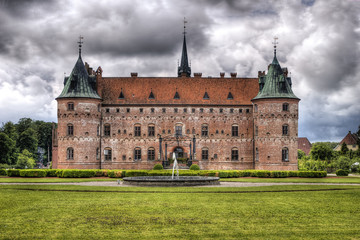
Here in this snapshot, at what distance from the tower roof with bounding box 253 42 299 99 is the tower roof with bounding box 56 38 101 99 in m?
24.1

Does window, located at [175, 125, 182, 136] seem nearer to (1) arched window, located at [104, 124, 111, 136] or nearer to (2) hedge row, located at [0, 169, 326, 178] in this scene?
(1) arched window, located at [104, 124, 111, 136]

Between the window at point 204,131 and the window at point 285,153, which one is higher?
the window at point 204,131

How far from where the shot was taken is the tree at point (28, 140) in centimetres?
9224

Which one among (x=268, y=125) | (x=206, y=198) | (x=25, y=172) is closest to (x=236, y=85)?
(x=268, y=125)

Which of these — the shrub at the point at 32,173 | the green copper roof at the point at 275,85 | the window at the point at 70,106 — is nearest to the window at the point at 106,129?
the window at the point at 70,106

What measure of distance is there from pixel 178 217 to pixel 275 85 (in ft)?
151

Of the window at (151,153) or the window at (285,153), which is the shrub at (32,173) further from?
the window at (285,153)

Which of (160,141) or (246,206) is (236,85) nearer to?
(160,141)

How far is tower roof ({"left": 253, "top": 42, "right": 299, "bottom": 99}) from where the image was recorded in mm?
60062

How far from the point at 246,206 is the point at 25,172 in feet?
109

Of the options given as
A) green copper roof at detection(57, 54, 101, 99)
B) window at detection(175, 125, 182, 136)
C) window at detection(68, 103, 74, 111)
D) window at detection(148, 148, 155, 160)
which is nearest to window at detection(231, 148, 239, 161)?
window at detection(175, 125, 182, 136)

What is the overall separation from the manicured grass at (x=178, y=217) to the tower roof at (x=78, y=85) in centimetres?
3703

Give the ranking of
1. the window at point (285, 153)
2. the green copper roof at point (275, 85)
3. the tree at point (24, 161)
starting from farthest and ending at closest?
the tree at point (24, 161) < the green copper roof at point (275, 85) < the window at point (285, 153)

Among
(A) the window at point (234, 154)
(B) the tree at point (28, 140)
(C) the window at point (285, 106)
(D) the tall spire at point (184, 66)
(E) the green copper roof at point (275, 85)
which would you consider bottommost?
(A) the window at point (234, 154)
